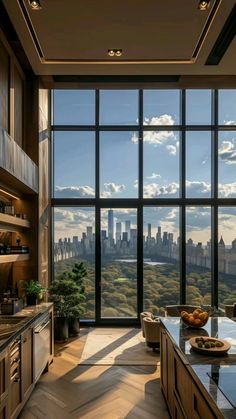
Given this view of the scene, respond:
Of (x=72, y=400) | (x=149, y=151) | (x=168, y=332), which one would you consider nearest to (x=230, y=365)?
(x=168, y=332)

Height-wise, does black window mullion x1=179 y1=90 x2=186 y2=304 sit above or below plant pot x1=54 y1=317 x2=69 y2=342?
above

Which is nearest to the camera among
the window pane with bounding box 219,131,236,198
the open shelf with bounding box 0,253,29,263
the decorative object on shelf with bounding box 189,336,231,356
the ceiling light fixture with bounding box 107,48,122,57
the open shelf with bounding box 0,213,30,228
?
the decorative object on shelf with bounding box 189,336,231,356

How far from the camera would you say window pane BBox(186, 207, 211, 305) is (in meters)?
7.98

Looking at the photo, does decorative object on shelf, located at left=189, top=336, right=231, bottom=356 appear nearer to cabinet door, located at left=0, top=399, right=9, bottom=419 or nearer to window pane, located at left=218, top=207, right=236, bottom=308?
cabinet door, located at left=0, top=399, right=9, bottom=419

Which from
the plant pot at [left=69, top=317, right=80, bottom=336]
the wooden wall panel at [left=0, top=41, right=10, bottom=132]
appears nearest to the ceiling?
the wooden wall panel at [left=0, top=41, right=10, bottom=132]

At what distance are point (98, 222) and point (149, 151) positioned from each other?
190cm

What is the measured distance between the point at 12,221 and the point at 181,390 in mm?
2785

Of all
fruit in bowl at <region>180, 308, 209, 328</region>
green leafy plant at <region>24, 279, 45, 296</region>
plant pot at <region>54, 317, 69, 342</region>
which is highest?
green leafy plant at <region>24, 279, 45, 296</region>

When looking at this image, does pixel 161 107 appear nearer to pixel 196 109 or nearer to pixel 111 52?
pixel 196 109

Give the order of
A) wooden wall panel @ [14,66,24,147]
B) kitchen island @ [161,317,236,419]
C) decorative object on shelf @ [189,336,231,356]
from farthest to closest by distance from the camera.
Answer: wooden wall panel @ [14,66,24,147] < decorative object on shelf @ [189,336,231,356] < kitchen island @ [161,317,236,419]

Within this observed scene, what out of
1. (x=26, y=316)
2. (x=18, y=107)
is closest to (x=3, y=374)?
(x=26, y=316)

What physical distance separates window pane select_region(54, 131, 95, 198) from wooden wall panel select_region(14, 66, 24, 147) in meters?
2.49

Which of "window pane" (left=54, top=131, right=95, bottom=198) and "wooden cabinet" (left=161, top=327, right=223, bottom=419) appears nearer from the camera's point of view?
"wooden cabinet" (left=161, top=327, right=223, bottom=419)

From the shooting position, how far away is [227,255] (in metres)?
8.02
